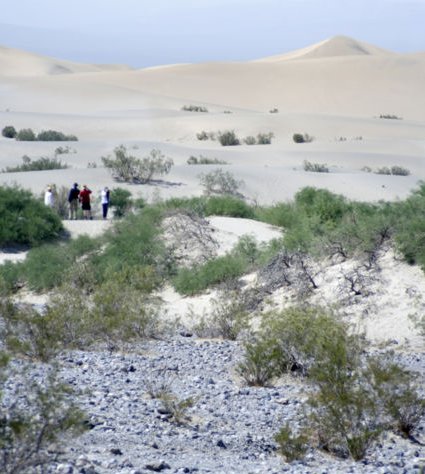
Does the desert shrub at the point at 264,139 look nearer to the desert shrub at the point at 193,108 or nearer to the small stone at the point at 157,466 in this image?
the desert shrub at the point at 193,108

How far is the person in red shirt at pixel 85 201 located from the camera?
29.9 m

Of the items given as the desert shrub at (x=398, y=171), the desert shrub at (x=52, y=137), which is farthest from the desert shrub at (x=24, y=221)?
the desert shrub at (x=52, y=137)

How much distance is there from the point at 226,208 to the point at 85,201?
450 cm

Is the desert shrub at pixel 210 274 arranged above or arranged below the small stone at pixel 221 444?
below

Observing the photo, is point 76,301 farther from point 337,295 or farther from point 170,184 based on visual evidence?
point 170,184

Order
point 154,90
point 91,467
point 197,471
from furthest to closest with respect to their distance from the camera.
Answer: point 154,90, point 197,471, point 91,467

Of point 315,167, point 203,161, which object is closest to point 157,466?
point 315,167

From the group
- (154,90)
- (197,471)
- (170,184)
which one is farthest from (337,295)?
(154,90)

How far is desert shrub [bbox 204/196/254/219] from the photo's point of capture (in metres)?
28.1

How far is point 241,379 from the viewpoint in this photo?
43.6ft

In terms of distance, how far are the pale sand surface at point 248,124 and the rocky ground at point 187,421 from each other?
447 cm

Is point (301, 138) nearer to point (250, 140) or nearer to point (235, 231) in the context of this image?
point (250, 140)

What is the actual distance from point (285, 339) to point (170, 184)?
23.9 meters

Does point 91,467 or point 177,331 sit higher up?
point 91,467
